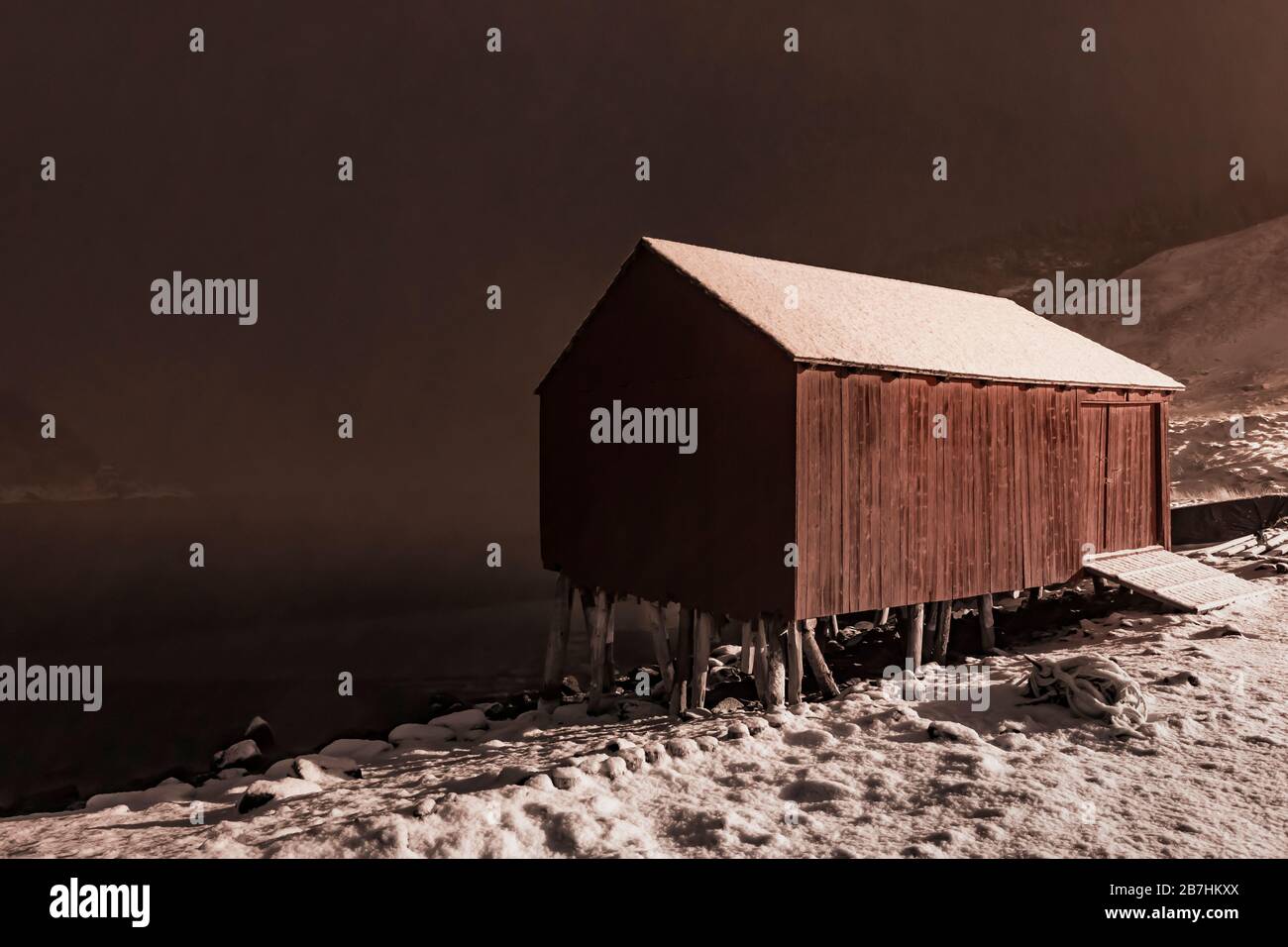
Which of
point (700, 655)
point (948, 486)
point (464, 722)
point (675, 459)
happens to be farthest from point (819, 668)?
point (464, 722)

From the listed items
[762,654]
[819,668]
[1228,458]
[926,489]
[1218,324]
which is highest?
[1218,324]

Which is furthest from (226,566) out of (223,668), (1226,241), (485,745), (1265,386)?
(1226,241)

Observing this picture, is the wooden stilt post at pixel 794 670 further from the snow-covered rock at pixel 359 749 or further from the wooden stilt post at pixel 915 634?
the snow-covered rock at pixel 359 749

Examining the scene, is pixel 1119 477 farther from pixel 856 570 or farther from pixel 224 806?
pixel 224 806

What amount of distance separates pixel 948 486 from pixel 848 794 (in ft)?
20.5

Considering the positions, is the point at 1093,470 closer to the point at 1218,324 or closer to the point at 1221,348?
the point at 1221,348

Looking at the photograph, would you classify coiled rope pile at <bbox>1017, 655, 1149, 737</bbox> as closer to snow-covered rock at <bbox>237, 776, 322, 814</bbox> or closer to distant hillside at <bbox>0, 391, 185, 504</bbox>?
snow-covered rock at <bbox>237, 776, 322, 814</bbox>

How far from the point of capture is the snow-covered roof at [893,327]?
36.6 feet

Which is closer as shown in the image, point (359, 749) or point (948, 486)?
point (948, 486)

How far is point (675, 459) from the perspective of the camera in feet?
40.5

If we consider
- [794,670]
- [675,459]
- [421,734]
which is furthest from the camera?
[421,734]

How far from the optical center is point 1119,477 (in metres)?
15.6

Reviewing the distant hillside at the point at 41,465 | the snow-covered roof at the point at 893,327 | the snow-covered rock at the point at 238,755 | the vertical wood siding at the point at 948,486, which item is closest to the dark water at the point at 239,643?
the snow-covered rock at the point at 238,755

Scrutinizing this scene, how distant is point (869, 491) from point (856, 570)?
116 cm
